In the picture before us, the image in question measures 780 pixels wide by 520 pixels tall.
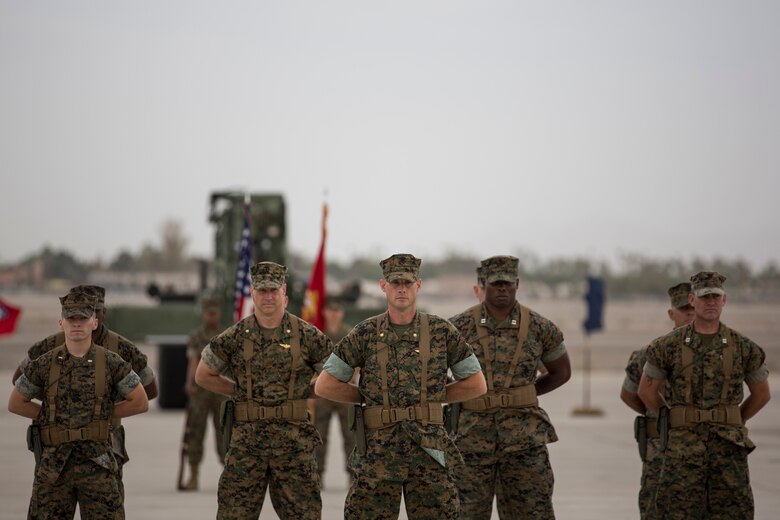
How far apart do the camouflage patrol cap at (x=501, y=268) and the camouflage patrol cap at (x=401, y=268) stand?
1.11 m

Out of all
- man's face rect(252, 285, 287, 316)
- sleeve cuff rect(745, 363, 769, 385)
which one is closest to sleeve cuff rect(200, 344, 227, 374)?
man's face rect(252, 285, 287, 316)

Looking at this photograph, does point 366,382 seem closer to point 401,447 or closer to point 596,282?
point 401,447

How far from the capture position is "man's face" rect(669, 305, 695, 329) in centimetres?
957

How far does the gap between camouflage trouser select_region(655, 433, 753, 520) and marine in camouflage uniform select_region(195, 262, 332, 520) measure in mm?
2236

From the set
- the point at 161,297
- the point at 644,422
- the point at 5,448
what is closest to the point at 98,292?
the point at 644,422

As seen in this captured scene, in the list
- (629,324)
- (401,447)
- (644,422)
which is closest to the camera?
(401,447)

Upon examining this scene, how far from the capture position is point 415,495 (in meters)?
7.55

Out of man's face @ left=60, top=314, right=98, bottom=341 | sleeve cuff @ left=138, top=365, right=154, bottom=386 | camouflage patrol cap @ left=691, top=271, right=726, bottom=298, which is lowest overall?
sleeve cuff @ left=138, top=365, right=154, bottom=386

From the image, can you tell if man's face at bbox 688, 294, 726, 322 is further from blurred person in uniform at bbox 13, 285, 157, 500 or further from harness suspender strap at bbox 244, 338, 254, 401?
blurred person in uniform at bbox 13, 285, 157, 500

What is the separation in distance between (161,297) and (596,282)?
26.9 feet

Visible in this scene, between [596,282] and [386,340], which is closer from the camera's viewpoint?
[386,340]

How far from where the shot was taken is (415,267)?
302 inches

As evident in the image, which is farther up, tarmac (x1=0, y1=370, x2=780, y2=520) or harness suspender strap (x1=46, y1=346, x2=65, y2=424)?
harness suspender strap (x1=46, y1=346, x2=65, y2=424)

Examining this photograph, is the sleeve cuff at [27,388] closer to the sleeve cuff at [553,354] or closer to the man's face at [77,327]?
the man's face at [77,327]
